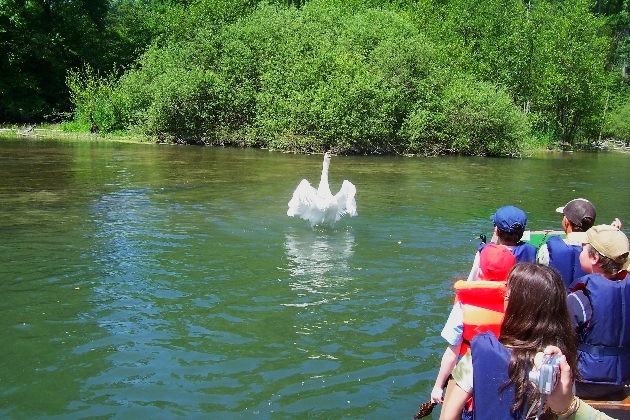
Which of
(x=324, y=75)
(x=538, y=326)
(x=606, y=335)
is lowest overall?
(x=606, y=335)

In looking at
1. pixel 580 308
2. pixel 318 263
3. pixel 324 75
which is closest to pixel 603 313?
pixel 580 308

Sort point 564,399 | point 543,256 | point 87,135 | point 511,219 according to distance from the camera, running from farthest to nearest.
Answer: point 87,135, point 543,256, point 511,219, point 564,399

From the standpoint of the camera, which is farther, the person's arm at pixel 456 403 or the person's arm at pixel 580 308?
the person's arm at pixel 580 308

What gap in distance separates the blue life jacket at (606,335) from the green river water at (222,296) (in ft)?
6.55

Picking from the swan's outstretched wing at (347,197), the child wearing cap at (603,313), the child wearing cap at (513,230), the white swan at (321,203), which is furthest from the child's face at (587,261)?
the swan's outstretched wing at (347,197)

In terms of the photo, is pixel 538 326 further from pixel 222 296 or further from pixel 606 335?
pixel 222 296

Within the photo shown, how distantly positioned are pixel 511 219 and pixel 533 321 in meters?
2.45

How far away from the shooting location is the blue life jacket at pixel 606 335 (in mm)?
4031

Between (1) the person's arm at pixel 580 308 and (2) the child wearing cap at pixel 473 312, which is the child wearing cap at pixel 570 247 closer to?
(1) the person's arm at pixel 580 308

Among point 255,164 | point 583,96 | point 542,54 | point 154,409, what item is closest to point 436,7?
point 542,54

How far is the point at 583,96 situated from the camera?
50969mm

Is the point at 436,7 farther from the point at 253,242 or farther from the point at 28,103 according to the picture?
the point at 253,242

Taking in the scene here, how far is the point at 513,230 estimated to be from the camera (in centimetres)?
536

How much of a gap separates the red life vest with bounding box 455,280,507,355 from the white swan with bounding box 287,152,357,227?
8948mm
